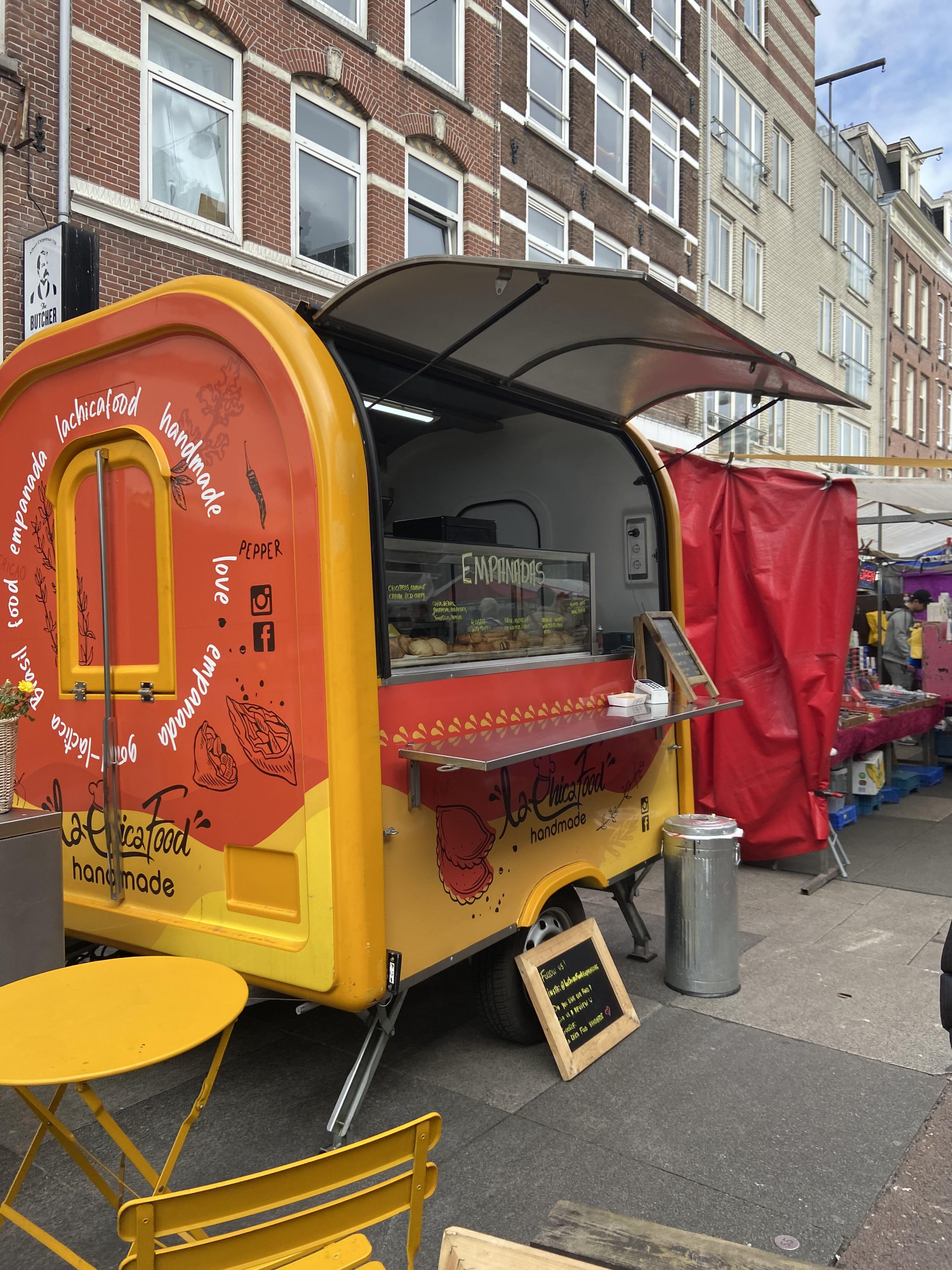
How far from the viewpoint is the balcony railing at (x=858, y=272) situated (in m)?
26.9

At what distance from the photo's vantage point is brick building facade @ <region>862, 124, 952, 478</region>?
1190 inches

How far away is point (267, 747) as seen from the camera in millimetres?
3102

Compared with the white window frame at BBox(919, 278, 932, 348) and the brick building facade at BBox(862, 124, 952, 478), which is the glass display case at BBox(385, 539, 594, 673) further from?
the white window frame at BBox(919, 278, 932, 348)

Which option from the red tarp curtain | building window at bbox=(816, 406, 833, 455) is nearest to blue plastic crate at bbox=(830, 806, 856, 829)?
the red tarp curtain

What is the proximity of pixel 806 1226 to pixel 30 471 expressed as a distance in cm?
376

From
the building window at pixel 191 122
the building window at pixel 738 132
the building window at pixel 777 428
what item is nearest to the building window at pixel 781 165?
the building window at pixel 738 132

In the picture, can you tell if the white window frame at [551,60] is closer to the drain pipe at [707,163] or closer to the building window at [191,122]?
the drain pipe at [707,163]

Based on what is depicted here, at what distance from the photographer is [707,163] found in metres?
19.6

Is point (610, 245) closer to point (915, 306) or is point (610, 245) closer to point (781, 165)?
point (781, 165)

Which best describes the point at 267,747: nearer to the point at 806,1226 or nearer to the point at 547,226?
the point at 806,1226

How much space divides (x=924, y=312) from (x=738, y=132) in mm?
15790

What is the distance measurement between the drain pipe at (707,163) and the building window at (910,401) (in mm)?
15058

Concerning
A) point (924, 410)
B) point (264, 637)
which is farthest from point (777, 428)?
point (264, 637)

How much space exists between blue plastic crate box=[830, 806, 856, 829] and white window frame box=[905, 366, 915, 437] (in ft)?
88.9
